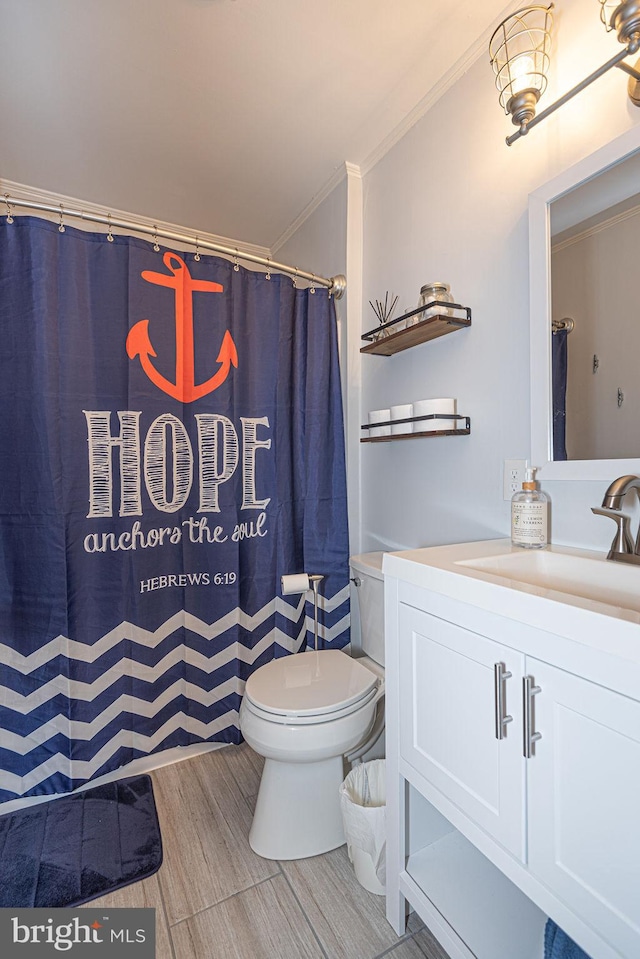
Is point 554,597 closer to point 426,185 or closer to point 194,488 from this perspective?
point 194,488

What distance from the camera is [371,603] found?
5.37 feet

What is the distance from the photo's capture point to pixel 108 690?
63.8 inches

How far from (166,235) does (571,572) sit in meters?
1.61

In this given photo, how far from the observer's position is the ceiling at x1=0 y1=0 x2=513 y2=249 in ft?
4.27

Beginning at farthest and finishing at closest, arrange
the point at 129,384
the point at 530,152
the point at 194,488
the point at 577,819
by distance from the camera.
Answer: the point at 194,488
the point at 129,384
the point at 530,152
the point at 577,819

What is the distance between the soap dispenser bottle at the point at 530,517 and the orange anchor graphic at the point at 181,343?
1149mm

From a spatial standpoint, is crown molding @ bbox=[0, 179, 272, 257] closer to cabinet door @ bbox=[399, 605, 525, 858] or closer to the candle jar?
the candle jar

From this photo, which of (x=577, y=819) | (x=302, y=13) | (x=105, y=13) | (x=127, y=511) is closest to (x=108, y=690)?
(x=127, y=511)

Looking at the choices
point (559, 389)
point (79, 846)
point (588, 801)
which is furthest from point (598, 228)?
point (79, 846)

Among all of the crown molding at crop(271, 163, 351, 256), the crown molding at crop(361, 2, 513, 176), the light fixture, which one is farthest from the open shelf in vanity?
the crown molding at crop(271, 163, 351, 256)

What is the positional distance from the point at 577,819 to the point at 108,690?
1473 millimetres

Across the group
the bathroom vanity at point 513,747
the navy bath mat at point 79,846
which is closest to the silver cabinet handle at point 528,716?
the bathroom vanity at point 513,747

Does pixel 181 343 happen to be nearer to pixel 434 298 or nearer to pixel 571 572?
pixel 434 298

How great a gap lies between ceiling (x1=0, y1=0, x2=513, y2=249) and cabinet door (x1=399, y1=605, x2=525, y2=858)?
1641mm
